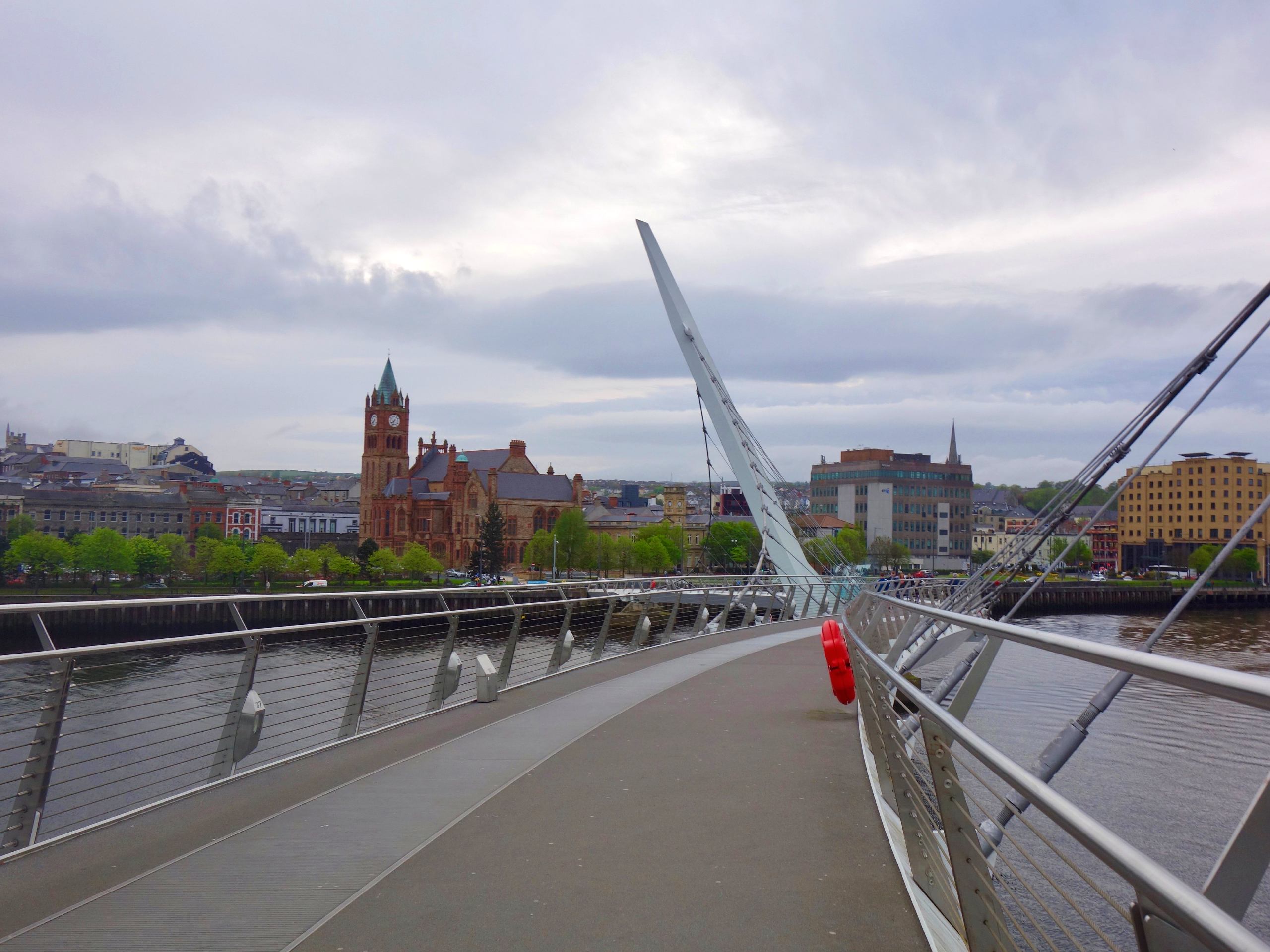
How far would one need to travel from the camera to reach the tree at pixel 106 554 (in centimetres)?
5753

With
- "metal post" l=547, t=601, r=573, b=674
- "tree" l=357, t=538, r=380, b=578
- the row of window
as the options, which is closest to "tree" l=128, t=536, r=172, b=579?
the row of window

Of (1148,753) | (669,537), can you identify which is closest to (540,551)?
(669,537)

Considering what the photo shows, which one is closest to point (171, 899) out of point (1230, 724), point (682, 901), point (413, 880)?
point (413, 880)

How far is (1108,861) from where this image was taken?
151cm

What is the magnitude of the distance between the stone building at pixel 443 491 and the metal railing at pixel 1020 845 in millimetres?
121093

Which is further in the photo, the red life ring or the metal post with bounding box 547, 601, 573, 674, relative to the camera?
the metal post with bounding box 547, 601, 573, 674

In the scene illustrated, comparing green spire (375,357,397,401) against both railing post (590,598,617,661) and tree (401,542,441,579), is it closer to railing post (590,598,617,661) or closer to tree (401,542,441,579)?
tree (401,542,441,579)

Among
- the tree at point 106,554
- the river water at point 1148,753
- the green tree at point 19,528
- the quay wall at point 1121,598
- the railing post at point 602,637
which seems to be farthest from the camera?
the quay wall at point 1121,598

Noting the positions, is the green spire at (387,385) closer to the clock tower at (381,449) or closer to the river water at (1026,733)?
the clock tower at (381,449)

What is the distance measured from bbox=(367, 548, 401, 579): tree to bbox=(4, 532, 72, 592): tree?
44965 mm

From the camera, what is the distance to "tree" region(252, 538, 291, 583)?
78312 mm

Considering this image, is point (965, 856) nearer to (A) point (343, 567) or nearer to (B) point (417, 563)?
(A) point (343, 567)

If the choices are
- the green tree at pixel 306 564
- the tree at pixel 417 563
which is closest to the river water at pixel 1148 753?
the green tree at pixel 306 564

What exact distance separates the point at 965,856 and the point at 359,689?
19.3 ft
